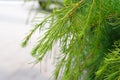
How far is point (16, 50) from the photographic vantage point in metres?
3.63

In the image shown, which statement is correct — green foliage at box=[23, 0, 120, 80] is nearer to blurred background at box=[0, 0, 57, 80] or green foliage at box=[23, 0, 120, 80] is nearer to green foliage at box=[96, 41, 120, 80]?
green foliage at box=[96, 41, 120, 80]

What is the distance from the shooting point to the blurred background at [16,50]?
114 inches

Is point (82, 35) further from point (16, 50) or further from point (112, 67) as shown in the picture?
point (16, 50)

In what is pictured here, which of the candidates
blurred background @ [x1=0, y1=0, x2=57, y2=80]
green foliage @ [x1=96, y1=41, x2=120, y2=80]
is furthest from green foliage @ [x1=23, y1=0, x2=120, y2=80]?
blurred background @ [x1=0, y1=0, x2=57, y2=80]

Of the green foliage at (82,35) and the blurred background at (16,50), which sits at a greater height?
the green foliage at (82,35)

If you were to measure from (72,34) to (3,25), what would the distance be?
3674mm

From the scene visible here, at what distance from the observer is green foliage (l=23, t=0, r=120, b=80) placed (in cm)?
97

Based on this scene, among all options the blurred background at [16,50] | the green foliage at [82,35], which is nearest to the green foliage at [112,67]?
the green foliage at [82,35]

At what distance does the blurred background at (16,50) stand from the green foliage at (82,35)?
0.57 metres

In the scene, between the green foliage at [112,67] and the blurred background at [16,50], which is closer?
the green foliage at [112,67]

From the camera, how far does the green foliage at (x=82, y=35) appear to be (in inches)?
38.1

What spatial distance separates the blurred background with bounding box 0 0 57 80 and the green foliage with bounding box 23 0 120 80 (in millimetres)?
566

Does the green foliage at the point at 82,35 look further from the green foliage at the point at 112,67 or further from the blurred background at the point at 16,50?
the blurred background at the point at 16,50

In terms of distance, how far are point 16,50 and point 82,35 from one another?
273 cm
